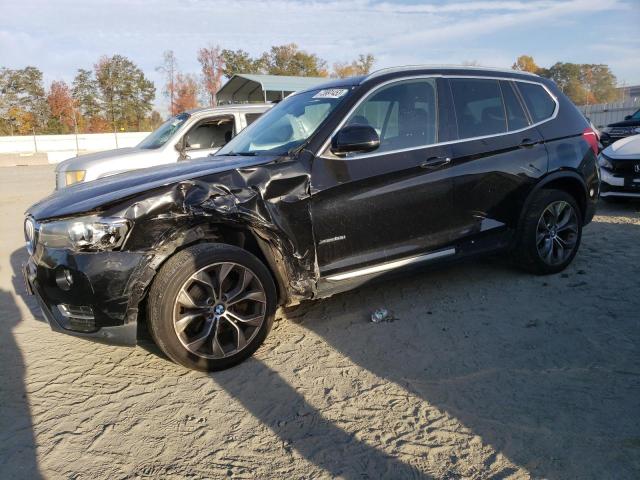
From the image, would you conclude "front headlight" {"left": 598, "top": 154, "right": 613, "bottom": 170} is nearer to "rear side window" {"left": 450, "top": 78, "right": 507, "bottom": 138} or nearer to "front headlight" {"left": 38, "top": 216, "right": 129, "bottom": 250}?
"rear side window" {"left": 450, "top": 78, "right": 507, "bottom": 138}

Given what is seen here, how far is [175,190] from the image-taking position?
10.3 feet

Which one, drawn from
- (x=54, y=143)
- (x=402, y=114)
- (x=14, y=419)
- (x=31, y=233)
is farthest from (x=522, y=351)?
(x=54, y=143)

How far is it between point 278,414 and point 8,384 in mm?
1910

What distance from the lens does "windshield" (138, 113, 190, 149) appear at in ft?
24.9

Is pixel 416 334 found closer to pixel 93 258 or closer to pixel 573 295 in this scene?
pixel 573 295

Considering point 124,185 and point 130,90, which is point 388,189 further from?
point 130,90

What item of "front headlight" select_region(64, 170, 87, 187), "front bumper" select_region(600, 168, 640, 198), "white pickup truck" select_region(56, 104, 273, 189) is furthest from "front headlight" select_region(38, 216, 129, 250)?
"front bumper" select_region(600, 168, 640, 198)

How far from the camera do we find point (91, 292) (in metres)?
2.96

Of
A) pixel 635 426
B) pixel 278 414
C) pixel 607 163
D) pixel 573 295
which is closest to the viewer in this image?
pixel 635 426

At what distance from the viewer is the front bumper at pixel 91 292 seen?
9.66 ft

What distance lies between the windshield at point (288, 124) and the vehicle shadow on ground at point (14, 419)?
2329 mm

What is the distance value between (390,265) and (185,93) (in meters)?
61.6

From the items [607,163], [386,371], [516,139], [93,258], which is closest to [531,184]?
[516,139]

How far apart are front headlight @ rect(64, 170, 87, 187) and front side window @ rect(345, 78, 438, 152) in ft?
15.8
